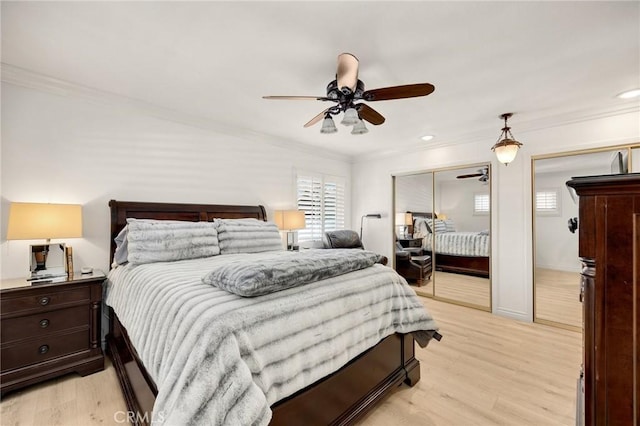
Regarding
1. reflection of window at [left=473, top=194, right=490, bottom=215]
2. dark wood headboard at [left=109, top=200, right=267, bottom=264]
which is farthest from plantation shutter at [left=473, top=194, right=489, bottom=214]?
dark wood headboard at [left=109, top=200, right=267, bottom=264]

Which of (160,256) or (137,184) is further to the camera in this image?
(137,184)

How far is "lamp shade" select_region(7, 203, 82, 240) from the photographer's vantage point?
2.08 m

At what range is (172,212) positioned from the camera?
10.3ft

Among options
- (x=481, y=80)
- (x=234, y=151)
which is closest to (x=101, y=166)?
(x=234, y=151)

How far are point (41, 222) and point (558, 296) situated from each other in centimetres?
527

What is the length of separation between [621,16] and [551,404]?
2.55m

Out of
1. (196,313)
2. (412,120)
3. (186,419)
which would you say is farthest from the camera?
(412,120)

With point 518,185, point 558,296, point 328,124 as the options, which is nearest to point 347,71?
point 328,124

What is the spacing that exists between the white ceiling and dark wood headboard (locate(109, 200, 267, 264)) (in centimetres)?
112

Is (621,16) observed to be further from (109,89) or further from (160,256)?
(109,89)

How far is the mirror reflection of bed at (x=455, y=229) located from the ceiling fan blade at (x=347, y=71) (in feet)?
9.15

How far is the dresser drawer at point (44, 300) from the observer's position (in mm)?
1946

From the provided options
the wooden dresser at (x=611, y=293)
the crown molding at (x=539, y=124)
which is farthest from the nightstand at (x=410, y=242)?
the wooden dresser at (x=611, y=293)

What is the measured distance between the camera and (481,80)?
2.45m
